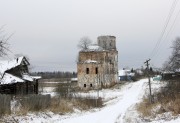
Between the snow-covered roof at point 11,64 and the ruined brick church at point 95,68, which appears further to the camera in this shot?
the ruined brick church at point 95,68

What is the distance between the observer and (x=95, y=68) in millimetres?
97812

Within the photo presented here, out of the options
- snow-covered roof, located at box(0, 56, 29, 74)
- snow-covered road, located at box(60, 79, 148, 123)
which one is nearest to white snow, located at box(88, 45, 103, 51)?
snow-covered road, located at box(60, 79, 148, 123)

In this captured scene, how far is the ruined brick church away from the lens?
96188 millimetres

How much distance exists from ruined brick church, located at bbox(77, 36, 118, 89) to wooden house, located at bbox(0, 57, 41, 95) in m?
38.0

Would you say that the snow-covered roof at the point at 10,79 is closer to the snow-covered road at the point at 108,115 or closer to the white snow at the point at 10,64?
the white snow at the point at 10,64

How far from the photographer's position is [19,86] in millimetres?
51812

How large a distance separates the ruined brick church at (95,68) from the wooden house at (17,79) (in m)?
38.0

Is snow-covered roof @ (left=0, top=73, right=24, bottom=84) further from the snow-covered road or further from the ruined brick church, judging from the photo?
the ruined brick church

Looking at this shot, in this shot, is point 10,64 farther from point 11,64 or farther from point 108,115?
point 108,115

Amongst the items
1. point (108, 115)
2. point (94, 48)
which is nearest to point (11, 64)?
point (108, 115)

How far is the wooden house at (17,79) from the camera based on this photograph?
4888 cm

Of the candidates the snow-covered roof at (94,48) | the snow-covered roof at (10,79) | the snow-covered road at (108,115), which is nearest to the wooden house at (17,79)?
the snow-covered roof at (10,79)

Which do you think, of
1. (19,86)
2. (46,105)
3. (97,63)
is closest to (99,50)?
(97,63)

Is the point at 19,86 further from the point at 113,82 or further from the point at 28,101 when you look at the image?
the point at 113,82
